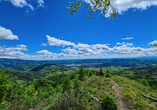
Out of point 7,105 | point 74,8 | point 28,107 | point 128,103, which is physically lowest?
point 128,103

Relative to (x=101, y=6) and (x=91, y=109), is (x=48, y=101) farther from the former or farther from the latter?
(x=101, y=6)

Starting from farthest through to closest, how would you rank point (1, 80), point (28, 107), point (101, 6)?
1. point (1, 80)
2. point (28, 107)
3. point (101, 6)

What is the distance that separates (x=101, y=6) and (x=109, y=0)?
1.62ft

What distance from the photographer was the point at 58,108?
261 inches

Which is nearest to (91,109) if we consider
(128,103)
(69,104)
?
(69,104)

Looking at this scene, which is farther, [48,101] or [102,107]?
[48,101]

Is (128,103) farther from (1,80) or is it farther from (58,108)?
(1,80)

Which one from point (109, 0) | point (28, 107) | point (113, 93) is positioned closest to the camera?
point (109, 0)

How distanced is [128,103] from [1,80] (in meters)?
20.1

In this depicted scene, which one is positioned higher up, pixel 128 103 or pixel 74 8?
pixel 74 8

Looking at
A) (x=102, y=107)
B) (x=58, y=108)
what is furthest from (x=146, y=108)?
(x=58, y=108)

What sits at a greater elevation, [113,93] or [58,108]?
[58,108]

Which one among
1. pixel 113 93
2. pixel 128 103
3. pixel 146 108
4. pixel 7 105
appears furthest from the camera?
pixel 113 93

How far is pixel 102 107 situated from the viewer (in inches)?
348
